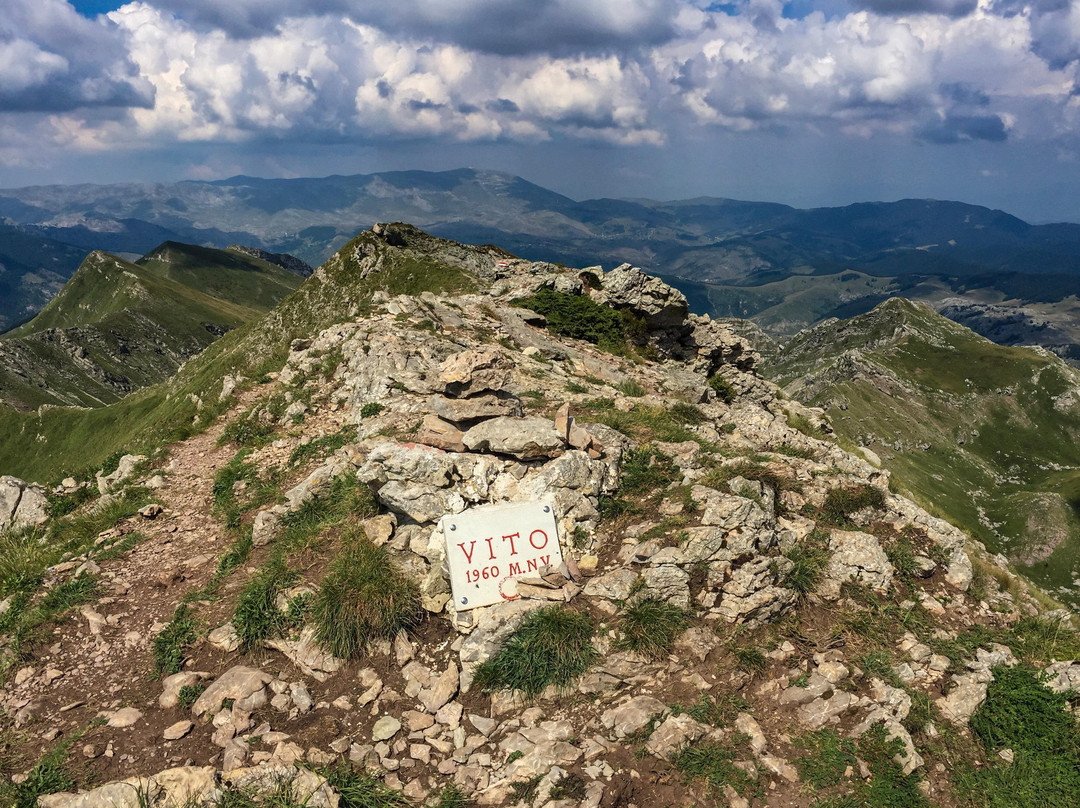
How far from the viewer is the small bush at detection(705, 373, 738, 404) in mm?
26750

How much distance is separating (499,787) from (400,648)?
2.69 metres

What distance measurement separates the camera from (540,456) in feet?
35.6

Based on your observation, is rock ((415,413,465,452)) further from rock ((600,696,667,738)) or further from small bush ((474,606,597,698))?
rock ((600,696,667,738))

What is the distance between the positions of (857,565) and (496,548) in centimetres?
655

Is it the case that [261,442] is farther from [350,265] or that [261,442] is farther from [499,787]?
[350,265]

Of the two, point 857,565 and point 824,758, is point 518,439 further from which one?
point 824,758

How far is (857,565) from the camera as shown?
995cm

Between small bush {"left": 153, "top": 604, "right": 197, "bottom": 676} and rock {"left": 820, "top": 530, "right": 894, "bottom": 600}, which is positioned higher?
rock {"left": 820, "top": 530, "right": 894, "bottom": 600}

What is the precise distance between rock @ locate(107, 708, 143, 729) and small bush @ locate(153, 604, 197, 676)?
73cm

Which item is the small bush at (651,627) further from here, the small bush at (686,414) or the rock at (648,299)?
the rock at (648,299)

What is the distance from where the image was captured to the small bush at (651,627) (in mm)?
8406

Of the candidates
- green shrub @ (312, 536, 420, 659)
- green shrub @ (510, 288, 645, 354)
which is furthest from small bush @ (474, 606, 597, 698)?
green shrub @ (510, 288, 645, 354)

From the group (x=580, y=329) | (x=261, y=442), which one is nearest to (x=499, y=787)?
(x=261, y=442)

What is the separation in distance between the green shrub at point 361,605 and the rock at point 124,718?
252 centimetres
